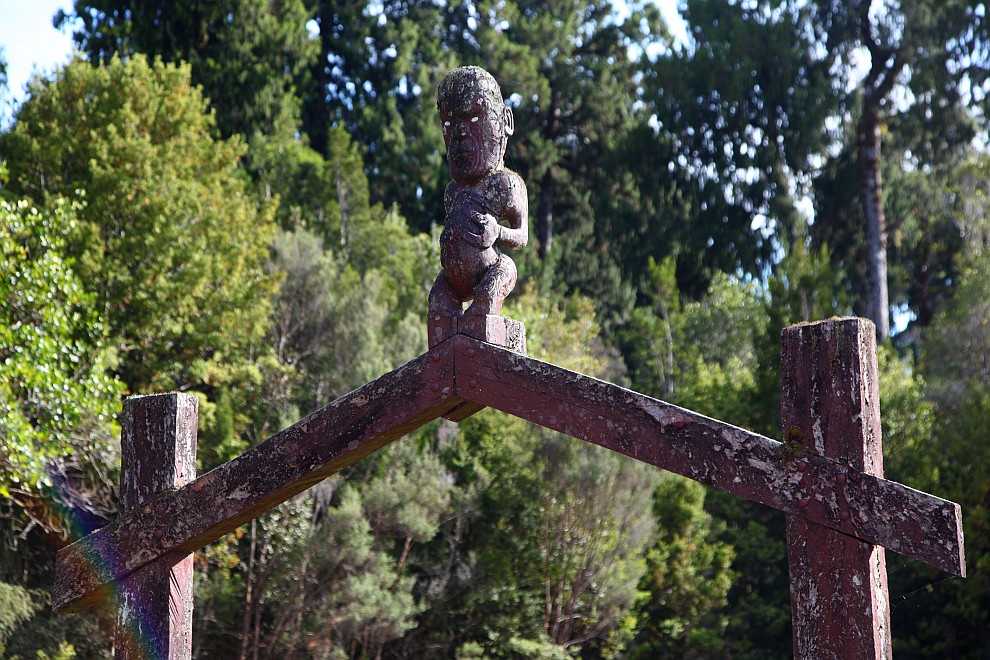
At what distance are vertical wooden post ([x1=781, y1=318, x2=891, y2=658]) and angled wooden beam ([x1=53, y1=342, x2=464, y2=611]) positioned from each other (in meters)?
1.23

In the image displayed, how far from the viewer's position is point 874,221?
2334cm

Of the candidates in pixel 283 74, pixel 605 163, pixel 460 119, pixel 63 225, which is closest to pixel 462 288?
pixel 460 119

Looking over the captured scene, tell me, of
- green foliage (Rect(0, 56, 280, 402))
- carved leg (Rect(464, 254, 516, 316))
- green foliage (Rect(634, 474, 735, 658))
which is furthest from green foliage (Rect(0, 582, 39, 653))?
carved leg (Rect(464, 254, 516, 316))

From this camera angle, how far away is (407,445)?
16.4m

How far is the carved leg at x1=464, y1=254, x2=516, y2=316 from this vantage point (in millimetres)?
4270

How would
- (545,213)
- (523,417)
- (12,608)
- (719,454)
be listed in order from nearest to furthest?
1. (719,454)
2. (523,417)
3. (12,608)
4. (545,213)

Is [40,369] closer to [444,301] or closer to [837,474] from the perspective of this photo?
[444,301]

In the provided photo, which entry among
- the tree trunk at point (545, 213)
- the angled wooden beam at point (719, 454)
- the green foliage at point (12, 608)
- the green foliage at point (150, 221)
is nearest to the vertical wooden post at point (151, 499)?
the angled wooden beam at point (719, 454)

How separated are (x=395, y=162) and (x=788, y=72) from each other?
29.4 feet

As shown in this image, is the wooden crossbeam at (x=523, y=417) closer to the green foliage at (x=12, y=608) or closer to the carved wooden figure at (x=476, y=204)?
the carved wooden figure at (x=476, y=204)

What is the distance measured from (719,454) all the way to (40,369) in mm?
8528

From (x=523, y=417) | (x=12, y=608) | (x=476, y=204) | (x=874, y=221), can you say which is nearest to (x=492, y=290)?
(x=476, y=204)

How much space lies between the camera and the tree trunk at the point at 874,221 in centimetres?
→ 2259

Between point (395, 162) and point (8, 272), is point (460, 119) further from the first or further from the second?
point (395, 162)
